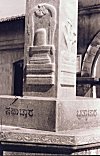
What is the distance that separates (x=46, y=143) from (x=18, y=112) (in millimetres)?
936

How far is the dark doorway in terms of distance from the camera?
14655 millimetres

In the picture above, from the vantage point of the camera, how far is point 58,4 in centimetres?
511

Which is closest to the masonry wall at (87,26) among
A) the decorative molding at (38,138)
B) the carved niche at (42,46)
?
the carved niche at (42,46)

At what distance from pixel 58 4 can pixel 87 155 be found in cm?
227

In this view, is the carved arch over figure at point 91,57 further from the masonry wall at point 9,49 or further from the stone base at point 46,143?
the stone base at point 46,143

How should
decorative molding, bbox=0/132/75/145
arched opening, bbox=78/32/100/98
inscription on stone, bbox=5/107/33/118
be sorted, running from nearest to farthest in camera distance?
decorative molding, bbox=0/132/75/145 → inscription on stone, bbox=5/107/33/118 → arched opening, bbox=78/32/100/98

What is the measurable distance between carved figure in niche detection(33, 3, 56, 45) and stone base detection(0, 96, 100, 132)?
976 mm

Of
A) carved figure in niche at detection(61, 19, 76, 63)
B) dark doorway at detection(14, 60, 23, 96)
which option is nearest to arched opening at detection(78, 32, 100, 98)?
dark doorway at detection(14, 60, 23, 96)

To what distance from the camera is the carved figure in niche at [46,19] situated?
5.14 metres

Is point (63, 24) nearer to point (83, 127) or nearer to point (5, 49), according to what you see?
point (83, 127)

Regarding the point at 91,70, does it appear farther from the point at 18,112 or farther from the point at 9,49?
the point at 18,112

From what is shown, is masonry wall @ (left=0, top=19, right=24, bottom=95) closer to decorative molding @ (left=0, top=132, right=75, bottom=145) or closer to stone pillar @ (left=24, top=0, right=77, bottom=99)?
stone pillar @ (left=24, top=0, right=77, bottom=99)

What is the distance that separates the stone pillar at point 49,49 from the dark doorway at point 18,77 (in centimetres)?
930

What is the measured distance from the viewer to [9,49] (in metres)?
15.1
